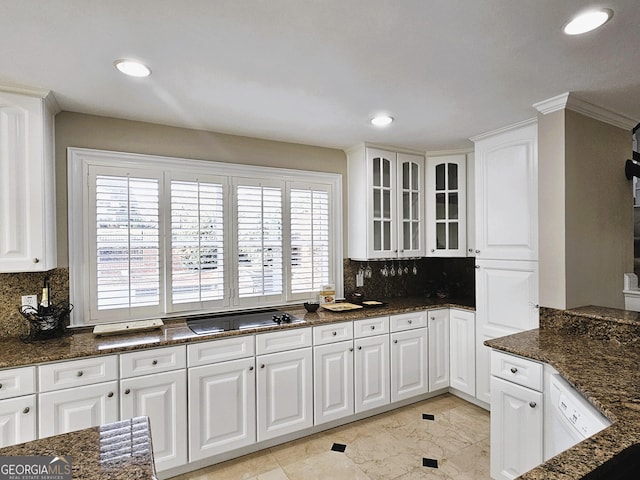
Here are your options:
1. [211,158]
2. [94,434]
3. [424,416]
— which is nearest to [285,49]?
[211,158]

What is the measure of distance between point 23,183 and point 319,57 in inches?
73.7

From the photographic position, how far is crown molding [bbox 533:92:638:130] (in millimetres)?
2215

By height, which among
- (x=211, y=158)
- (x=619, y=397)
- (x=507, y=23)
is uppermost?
(x=507, y=23)

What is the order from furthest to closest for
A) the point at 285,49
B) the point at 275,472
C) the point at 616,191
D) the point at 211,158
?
the point at 211,158 < the point at 616,191 < the point at 275,472 < the point at 285,49

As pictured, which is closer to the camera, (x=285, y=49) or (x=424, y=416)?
(x=285, y=49)

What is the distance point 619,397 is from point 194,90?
2552 mm

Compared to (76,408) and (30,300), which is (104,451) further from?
(30,300)

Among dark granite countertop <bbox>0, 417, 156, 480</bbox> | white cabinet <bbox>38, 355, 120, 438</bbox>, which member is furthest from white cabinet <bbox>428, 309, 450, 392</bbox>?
→ dark granite countertop <bbox>0, 417, 156, 480</bbox>

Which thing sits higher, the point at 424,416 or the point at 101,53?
the point at 101,53

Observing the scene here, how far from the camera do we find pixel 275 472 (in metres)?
2.34

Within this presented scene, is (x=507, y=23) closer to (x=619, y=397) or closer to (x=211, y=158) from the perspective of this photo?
(x=619, y=397)

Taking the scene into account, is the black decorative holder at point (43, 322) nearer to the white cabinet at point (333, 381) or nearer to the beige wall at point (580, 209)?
the white cabinet at point (333, 381)

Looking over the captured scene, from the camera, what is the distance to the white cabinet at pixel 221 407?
2.33 metres

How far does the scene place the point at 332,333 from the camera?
2.84 m
